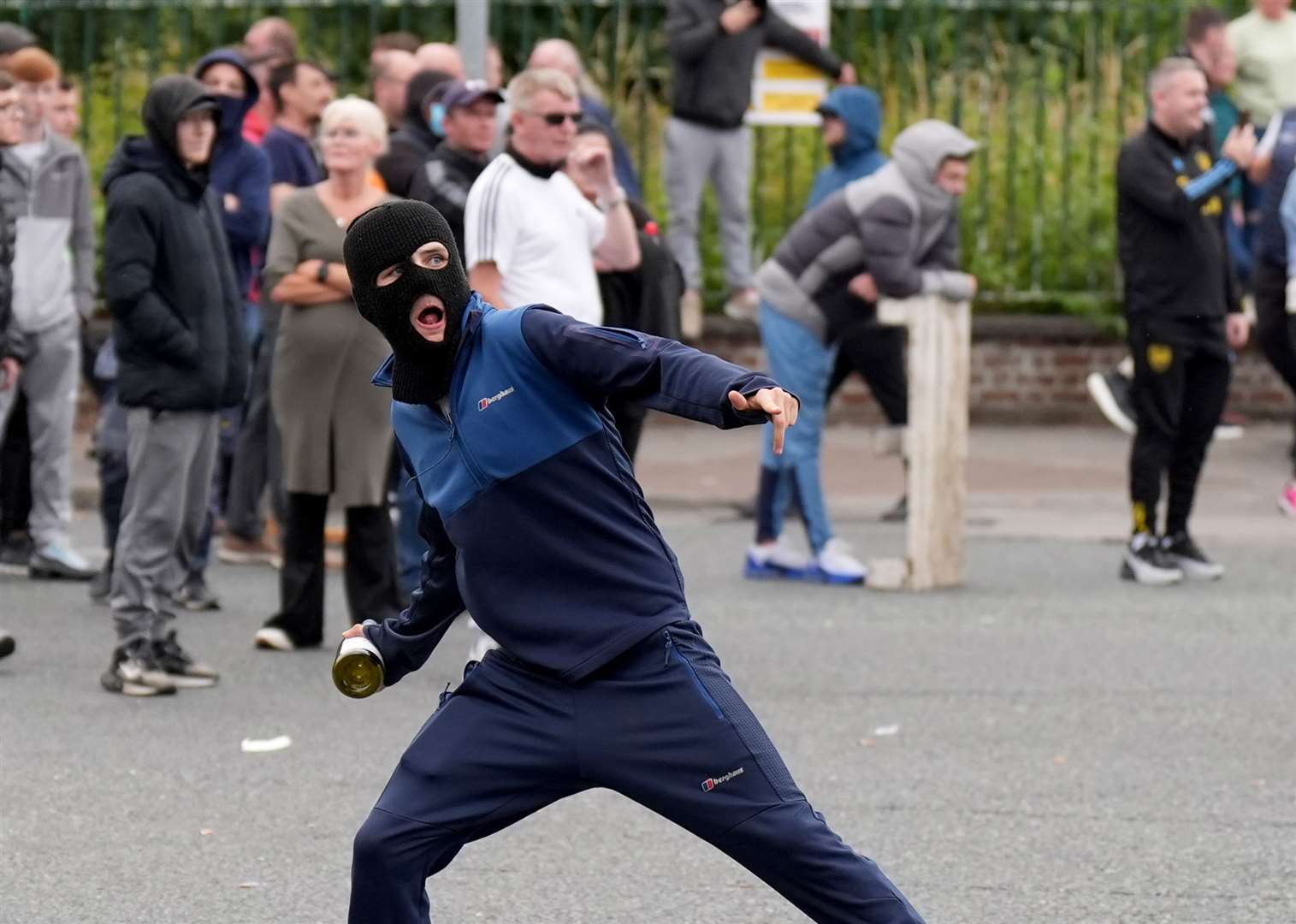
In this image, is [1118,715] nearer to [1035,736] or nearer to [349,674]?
[1035,736]

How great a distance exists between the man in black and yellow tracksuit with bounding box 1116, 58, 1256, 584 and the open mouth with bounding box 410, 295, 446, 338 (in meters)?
6.12

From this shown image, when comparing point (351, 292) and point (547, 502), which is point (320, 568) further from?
point (547, 502)

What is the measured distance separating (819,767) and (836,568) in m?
3.19

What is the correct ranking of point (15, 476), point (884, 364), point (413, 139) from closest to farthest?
point (413, 139), point (15, 476), point (884, 364)

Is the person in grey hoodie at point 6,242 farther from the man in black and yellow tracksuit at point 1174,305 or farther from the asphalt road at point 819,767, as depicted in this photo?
the man in black and yellow tracksuit at point 1174,305

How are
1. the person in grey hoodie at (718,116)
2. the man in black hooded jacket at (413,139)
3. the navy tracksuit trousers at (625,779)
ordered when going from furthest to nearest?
the person in grey hoodie at (718,116) < the man in black hooded jacket at (413,139) < the navy tracksuit trousers at (625,779)

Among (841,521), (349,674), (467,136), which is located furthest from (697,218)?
(349,674)

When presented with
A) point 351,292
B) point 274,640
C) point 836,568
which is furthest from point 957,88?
point 351,292

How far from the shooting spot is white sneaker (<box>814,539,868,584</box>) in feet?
33.0

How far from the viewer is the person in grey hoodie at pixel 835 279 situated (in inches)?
383

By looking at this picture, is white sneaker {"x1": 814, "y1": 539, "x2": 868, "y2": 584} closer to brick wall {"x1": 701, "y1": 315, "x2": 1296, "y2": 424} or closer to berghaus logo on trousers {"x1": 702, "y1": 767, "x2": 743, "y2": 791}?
brick wall {"x1": 701, "y1": 315, "x2": 1296, "y2": 424}

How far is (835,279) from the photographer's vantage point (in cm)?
995

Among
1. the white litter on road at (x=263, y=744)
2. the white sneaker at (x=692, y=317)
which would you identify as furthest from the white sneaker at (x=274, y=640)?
the white sneaker at (x=692, y=317)

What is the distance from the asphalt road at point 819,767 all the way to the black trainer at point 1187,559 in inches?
6.4
